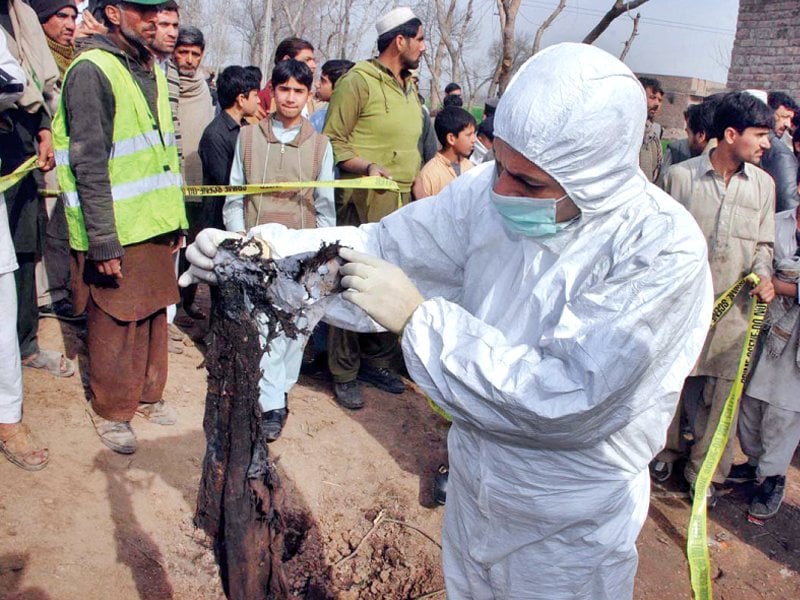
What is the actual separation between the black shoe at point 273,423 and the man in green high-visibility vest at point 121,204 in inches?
24.6

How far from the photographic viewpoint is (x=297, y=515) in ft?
10.7

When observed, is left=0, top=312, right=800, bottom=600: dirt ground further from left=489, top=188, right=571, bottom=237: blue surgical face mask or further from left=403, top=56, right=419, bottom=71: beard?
left=403, top=56, right=419, bottom=71: beard

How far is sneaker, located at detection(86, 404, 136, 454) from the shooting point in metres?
3.18

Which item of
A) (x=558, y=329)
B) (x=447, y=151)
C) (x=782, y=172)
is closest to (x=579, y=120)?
(x=558, y=329)

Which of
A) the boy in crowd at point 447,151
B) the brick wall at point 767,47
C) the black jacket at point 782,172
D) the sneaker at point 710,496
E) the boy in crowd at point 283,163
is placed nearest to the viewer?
the boy in crowd at point 283,163

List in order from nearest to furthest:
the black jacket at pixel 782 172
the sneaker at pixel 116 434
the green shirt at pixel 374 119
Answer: the sneaker at pixel 116 434
the green shirt at pixel 374 119
the black jacket at pixel 782 172

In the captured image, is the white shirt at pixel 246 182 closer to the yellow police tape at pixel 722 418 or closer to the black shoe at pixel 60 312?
the black shoe at pixel 60 312

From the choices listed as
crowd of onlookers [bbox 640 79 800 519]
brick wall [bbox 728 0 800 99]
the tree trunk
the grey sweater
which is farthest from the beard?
brick wall [bbox 728 0 800 99]

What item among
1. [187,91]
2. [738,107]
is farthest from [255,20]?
[738,107]

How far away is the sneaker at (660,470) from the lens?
4.10 metres

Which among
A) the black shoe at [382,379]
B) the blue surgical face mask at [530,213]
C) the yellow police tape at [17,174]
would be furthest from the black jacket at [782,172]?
the yellow police tape at [17,174]

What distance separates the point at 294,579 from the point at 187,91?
3692 mm

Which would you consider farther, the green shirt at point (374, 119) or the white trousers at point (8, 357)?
the green shirt at point (374, 119)

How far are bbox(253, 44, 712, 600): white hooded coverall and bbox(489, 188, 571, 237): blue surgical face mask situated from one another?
45 mm
